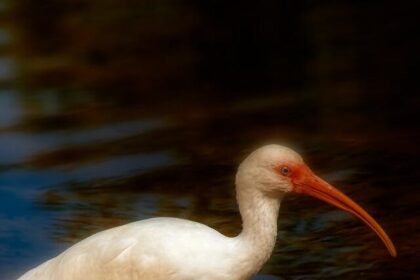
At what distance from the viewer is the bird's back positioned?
256 inches

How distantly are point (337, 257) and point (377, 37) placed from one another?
592 cm

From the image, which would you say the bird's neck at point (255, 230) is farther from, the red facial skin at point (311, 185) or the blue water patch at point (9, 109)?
the blue water patch at point (9, 109)

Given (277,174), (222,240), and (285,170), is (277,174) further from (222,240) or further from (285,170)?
(222,240)

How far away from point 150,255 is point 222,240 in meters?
0.36

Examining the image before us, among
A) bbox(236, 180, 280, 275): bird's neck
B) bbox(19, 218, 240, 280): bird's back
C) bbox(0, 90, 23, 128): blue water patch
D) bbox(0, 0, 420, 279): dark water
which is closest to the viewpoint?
bbox(19, 218, 240, 280): bird's back

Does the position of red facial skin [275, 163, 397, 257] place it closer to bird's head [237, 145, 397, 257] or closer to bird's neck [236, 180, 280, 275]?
bird's head [237, 145, 397, 257]

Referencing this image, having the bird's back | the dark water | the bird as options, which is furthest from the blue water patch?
the bird

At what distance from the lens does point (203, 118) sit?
1209cm

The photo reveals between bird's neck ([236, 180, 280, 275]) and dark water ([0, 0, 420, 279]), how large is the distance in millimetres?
1869

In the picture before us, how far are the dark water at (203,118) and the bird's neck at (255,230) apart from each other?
1869 mm

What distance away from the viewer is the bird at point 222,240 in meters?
6.51

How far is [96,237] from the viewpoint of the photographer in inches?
273

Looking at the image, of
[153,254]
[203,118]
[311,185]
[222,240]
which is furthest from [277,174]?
[203,118]

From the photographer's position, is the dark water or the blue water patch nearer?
the dark water
